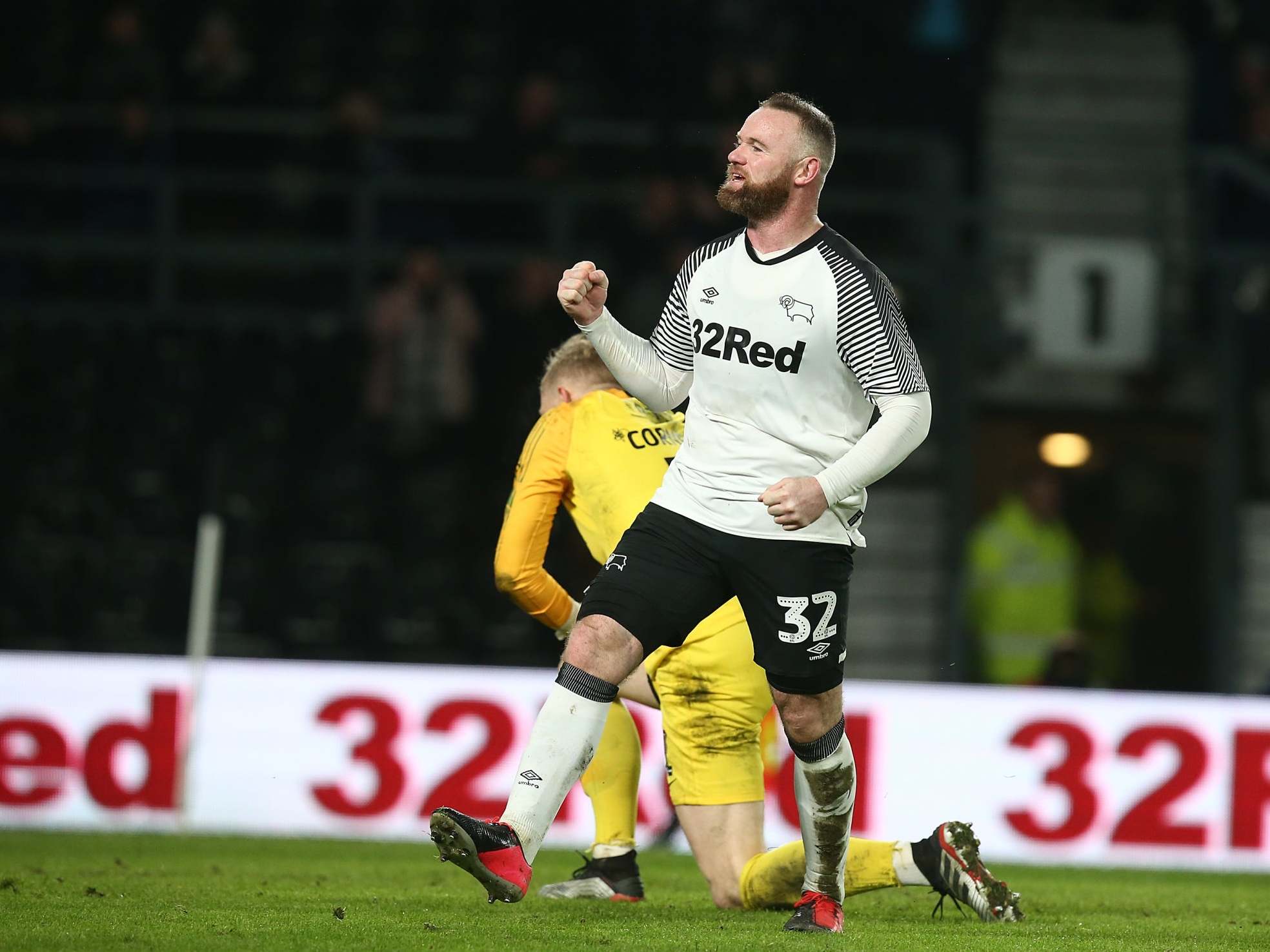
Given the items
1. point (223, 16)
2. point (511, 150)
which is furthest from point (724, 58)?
point (223, 16)

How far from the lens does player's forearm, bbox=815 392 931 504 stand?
5.03 metres

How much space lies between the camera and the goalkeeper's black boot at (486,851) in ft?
15.8

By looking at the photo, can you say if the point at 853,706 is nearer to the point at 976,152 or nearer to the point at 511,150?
the point at 511,150

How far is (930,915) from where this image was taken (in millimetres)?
6270

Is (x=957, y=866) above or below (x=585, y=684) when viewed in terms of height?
below

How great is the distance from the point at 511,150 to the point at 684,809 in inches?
321

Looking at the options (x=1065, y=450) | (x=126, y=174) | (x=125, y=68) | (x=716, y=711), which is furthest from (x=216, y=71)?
(x=716, y=711)

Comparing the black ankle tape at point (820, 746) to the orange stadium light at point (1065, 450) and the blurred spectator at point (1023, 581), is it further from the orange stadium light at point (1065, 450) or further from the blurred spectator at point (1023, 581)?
the orange stadium light at point (1065, 450)

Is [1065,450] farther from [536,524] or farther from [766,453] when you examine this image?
[766,453]

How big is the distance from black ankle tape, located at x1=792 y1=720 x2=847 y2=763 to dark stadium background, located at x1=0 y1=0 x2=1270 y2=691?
6.93m

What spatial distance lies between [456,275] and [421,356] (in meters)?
0.77

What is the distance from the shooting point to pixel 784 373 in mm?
5211

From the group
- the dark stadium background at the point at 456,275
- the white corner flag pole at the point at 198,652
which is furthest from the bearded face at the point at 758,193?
the dark stadium background at the point at 456,275

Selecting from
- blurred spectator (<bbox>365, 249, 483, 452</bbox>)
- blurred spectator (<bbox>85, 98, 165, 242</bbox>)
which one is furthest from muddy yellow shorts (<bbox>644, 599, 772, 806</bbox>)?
blurred spectator (<bbox>85, 98, 165, 242</bbox>)
